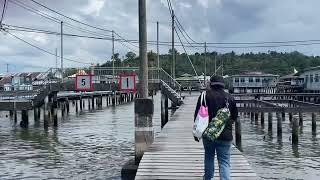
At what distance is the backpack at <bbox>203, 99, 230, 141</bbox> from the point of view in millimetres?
9812

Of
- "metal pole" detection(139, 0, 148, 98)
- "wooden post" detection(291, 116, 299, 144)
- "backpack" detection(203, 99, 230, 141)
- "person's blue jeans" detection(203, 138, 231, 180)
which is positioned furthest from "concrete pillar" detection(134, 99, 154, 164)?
"wooden post" detection(291, 116, 299, 144)

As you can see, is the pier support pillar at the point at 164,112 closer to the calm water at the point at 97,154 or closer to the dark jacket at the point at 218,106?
the calm water at the point at 97,154

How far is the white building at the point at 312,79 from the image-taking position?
251ft

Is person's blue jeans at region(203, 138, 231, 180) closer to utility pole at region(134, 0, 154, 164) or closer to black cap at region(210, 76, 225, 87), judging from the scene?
black cap at region(210, 76, 225, 87)

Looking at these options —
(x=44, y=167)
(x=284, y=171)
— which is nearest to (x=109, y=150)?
(x=44, y=167)

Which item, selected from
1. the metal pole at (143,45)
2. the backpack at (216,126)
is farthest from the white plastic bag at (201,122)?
the metal pole at (143,45)

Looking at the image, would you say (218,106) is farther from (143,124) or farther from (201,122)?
(143,124)

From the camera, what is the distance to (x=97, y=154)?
77.7 feet

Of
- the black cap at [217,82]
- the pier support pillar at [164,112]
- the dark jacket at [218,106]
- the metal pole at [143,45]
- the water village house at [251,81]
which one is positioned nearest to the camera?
the dark jacket at [218,106]

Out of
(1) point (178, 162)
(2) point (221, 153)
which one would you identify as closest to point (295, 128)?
(1) point (178, 162)

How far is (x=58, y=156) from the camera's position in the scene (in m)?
23.5

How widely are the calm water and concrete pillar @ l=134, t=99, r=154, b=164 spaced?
2.64 m

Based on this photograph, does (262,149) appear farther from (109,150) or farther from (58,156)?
(58,156)

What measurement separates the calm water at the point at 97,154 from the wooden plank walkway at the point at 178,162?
269cm
